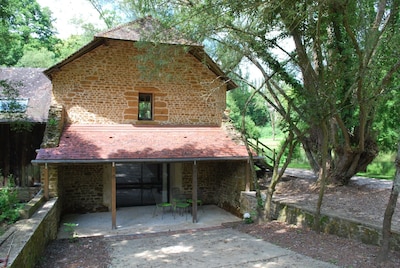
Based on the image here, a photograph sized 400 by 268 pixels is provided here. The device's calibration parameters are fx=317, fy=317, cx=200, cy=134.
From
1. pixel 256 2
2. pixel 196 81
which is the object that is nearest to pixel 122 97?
pixel 196 81

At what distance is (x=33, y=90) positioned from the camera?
41.7ft

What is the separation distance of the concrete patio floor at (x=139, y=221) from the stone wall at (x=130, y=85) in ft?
10.5

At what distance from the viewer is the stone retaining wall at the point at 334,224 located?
6.22 meters

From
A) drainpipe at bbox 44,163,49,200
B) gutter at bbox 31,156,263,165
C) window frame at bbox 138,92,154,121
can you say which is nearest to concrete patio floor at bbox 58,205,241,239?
drainpipe at bbox 44,163,49,200

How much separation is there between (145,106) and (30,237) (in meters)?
7.12

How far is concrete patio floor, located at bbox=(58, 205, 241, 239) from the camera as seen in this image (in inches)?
→ 353

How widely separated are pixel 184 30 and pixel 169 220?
230 inches

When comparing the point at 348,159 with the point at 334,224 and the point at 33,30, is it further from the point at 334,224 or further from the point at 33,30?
the point at 33,30

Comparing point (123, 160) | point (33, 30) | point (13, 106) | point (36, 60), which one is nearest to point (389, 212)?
point (123, 160)

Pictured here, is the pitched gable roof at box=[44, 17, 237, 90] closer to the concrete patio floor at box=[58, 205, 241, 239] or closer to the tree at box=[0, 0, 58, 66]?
the concrete patio floor at box=[58, 205, 241, 239]

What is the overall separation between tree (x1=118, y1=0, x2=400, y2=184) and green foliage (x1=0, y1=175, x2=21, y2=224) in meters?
6.06

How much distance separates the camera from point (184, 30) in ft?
29.1

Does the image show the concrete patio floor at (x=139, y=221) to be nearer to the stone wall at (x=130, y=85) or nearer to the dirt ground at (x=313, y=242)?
the dirt ground at (x=313, y=242)

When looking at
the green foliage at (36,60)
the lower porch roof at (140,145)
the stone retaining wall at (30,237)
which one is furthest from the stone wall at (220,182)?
the green foliage at (36,60)
